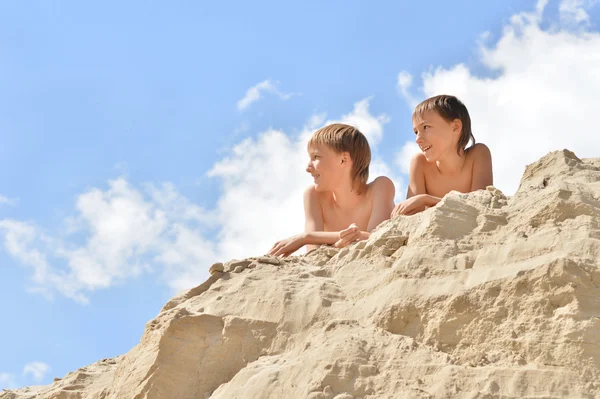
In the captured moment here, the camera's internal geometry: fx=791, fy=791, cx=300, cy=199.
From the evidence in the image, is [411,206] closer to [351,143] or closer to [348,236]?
[348,236]

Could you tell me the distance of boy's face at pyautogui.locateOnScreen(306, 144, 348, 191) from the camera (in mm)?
5270

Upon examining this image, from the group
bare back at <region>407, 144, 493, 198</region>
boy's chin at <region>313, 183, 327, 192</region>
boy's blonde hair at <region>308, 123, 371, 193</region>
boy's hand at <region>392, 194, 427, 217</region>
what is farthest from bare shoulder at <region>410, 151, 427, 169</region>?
boy's hand at <region>392, 194, 427, 217</region>

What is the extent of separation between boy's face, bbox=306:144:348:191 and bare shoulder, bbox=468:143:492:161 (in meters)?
0.85

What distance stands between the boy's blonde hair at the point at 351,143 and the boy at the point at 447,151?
34 centimetres

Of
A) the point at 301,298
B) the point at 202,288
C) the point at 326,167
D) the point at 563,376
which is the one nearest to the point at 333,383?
the point at 301,298

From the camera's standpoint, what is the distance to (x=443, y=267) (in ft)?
11.1

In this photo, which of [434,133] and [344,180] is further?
[344,180]

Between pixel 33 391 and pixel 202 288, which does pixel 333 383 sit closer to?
pixel 202 288

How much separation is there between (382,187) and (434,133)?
49 cm

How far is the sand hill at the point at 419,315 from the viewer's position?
2.98 metres

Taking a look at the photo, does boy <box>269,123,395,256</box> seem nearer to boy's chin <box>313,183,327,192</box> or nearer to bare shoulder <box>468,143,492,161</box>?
boy's chin <box>313,183,327,192</box>

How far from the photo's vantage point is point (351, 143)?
529 centimetres

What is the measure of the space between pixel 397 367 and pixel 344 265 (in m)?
0.85

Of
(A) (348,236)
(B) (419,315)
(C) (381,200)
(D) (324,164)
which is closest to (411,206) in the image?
(A) (348,236)
